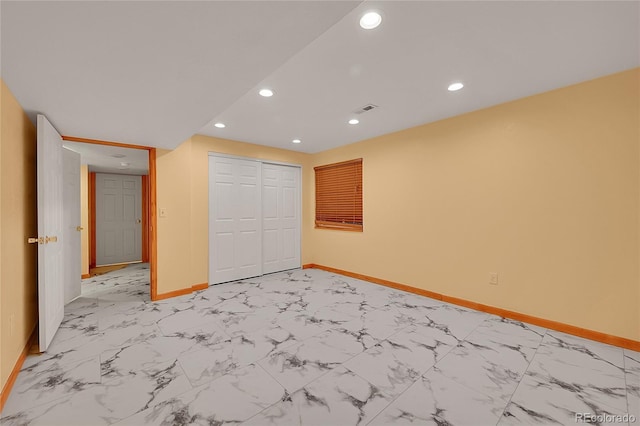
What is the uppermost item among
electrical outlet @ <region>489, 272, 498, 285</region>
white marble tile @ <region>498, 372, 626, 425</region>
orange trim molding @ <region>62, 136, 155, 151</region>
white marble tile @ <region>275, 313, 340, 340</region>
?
orange trim molding @ <region>62, 136, 155, 151</region>

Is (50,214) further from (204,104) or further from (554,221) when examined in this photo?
(554,221)

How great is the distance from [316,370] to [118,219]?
6.25 meters

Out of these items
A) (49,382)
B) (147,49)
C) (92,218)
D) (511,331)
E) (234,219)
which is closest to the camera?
(147,49)

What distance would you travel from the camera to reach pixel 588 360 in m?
2.07

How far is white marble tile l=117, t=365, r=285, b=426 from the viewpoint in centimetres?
150

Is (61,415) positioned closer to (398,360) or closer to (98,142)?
(398,360)

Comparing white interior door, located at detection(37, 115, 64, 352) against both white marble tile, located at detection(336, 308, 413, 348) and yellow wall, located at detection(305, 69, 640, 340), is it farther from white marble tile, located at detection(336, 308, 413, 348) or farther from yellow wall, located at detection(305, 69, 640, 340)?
yellow wall, located at detection(305, 69, 640, 340)

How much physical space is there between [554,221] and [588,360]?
47.8 inches

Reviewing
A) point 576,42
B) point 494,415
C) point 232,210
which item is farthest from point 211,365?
point 576,42

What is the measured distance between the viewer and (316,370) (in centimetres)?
195

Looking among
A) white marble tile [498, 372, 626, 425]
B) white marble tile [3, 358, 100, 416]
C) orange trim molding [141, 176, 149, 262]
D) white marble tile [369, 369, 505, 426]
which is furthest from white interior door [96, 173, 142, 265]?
white marble tile [498, 372, 626, 425]

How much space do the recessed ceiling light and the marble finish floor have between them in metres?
2.34

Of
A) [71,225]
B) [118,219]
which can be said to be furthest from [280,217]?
[118,219]

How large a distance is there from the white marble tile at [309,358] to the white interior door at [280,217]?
8.59ft
